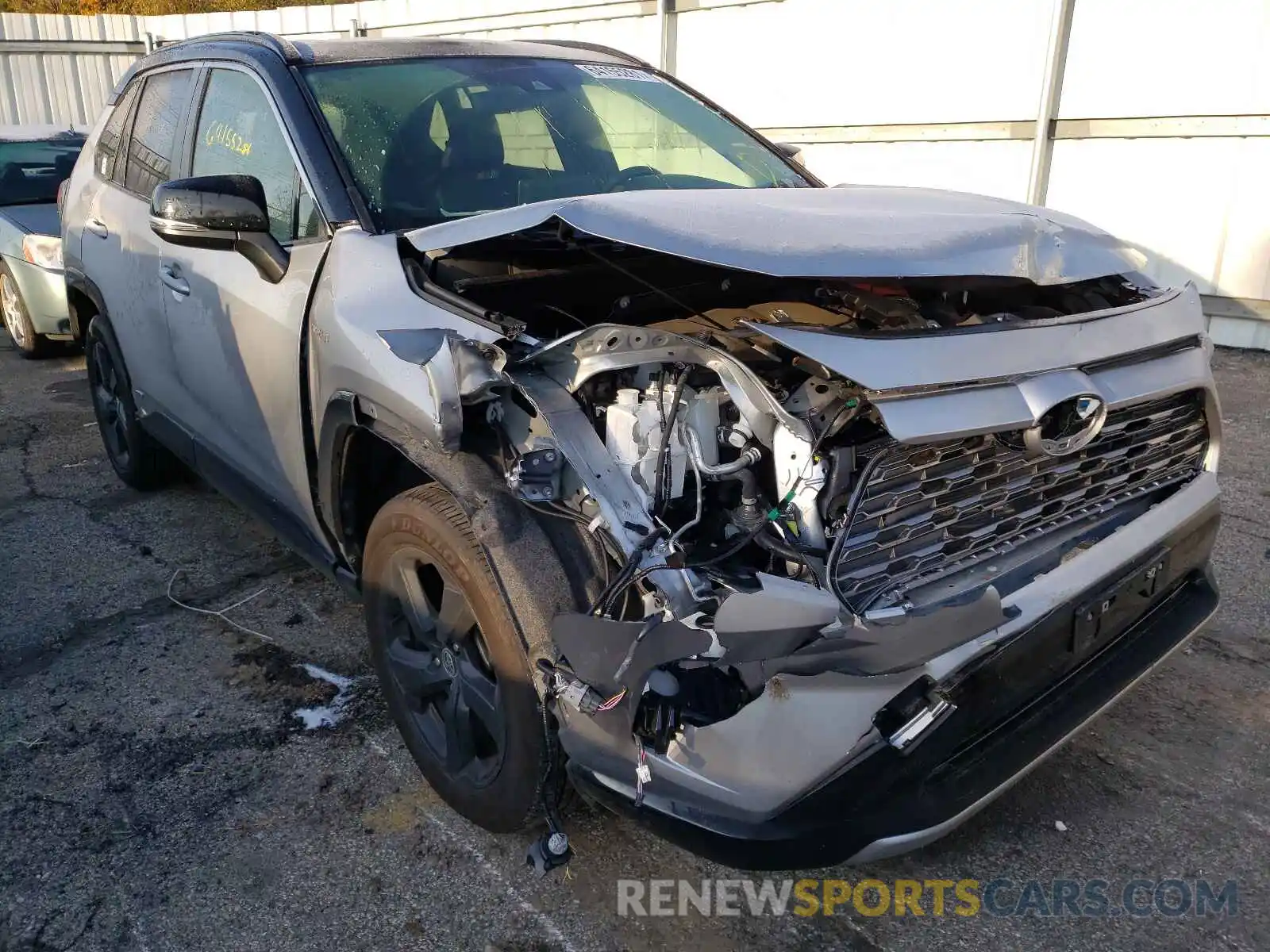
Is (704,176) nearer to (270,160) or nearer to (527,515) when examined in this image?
(270,160)

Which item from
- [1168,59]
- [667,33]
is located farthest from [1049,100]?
[667,33]

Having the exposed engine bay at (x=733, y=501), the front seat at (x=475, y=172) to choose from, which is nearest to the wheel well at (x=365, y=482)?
the exposed engine bay at (x=733, y=501)

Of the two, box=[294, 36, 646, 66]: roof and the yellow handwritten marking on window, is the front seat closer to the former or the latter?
box=[294, 36, 646, 66]: roof

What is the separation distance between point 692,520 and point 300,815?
1376mm

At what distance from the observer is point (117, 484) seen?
494cm

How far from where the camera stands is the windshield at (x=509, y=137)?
2861 millimetres

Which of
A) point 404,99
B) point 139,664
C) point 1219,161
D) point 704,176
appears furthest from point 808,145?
point 139,664

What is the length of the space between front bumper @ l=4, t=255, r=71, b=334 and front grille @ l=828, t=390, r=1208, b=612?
6.85 m

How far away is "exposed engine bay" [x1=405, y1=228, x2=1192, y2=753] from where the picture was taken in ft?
5.68

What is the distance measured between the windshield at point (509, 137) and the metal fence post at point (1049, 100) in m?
4.98

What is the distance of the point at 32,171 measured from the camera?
7.76 meters

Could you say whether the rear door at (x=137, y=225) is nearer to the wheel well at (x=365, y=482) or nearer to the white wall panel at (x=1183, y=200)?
the wheel well at (x=365, y=482)

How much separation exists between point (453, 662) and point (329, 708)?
0.83 meters

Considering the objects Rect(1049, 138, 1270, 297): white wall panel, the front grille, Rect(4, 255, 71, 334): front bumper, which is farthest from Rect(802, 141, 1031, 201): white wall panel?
Rect(4, 255, 71, 334): front bumper
